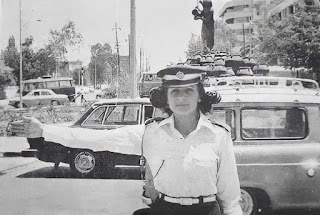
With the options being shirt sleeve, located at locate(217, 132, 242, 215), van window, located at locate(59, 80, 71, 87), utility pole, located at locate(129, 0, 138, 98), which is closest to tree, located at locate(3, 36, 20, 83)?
van window, located at locate(59, 80, 71, 87)

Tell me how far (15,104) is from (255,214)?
131 cm

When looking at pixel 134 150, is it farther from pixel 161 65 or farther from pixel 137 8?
pixel 137 8

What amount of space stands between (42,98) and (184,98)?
803mm

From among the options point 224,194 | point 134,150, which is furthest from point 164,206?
point 134,150

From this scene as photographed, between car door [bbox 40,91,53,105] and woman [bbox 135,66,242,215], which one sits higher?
car door [bbox 40,91,53,105]

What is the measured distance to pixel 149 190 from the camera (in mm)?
1580

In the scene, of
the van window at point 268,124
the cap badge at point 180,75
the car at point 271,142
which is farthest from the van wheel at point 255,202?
the cap badge at point 180,75

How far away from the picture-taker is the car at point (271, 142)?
186cm

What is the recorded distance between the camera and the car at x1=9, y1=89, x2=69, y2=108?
1943mm

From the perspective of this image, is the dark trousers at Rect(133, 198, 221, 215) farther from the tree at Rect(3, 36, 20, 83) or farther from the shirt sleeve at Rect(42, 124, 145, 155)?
the tree at Rect(3, 36, 20, 83)

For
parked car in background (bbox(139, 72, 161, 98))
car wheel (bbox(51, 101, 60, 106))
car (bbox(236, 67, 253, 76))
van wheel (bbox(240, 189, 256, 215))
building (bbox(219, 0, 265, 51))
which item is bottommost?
van wheel (bbox(240, 189, 256, 215))

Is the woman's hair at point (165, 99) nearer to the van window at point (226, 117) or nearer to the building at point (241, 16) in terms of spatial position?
the van window at point (226, 117)

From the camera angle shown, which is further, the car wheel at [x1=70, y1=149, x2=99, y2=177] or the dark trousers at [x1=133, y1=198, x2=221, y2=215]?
the car wheel at [x1=70, y1=149, x2=99, y2=177]

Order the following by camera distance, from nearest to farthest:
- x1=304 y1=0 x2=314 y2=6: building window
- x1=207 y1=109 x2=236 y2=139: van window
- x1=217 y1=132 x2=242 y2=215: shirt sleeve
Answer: x1=217 y1=132 x2=242 y2=215: shirt sleeve → x1=207 y1=109 x2=236 y2=139: van window → x1=304 y1=0 x2=314 y2=6: building window
